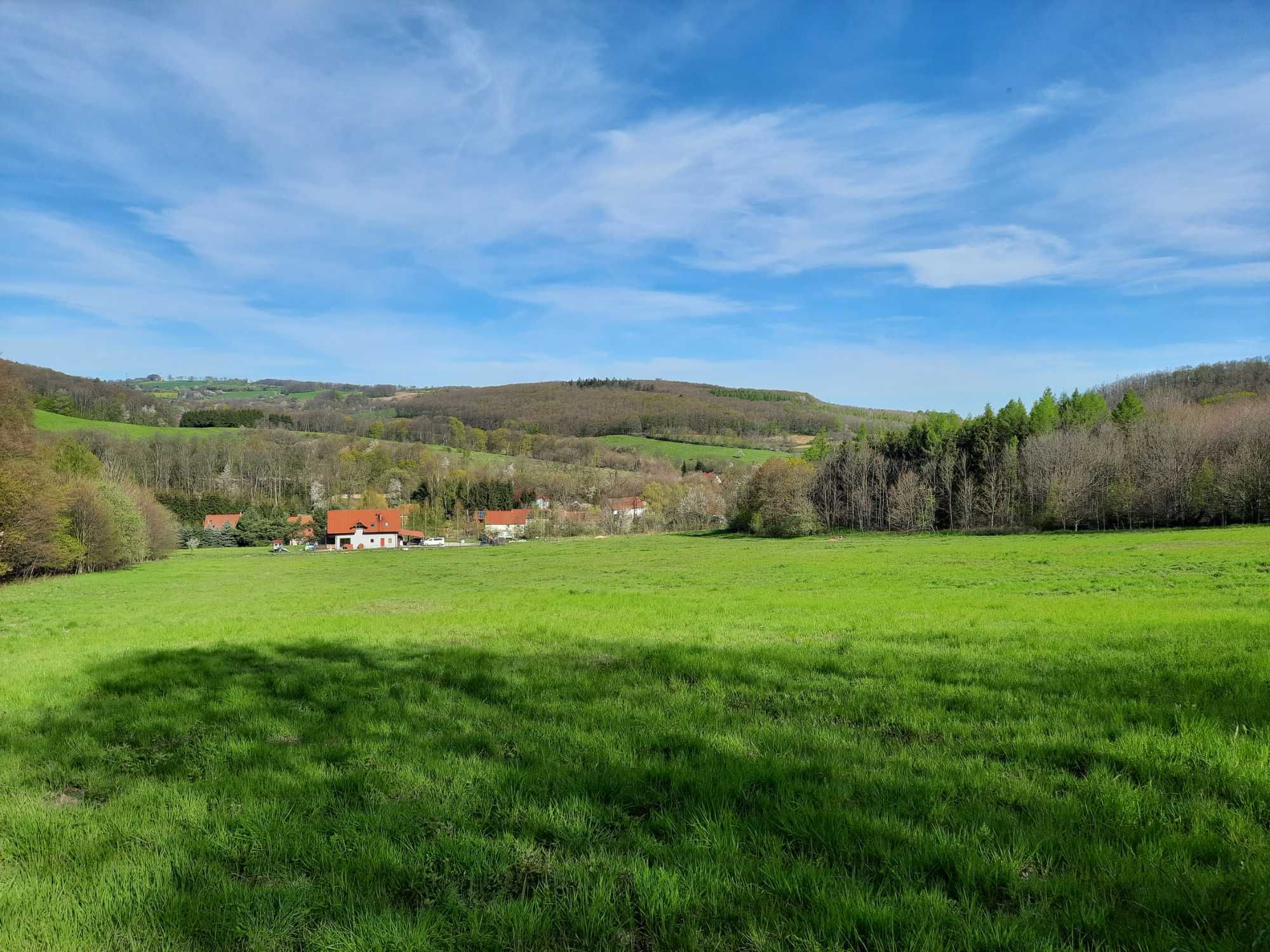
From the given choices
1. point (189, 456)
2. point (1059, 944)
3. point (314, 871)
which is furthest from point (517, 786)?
point (189, 456)

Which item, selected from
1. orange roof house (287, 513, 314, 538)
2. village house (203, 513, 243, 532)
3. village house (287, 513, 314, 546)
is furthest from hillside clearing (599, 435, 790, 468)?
village house (203, 513, 243, 532)

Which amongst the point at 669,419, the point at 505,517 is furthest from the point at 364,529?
the point at 669,419

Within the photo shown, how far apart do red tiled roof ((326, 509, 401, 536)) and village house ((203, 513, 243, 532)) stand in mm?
16319

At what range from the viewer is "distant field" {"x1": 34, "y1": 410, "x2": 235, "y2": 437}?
10712cm

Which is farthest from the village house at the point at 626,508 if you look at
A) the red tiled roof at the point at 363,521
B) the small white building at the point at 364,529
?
the small white building at the point at 364,529

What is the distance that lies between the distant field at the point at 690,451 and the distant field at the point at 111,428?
89.7m

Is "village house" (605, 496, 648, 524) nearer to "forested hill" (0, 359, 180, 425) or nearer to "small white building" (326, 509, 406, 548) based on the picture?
"small white building" (326, 509, 406, 548)

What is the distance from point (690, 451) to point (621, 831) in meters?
155

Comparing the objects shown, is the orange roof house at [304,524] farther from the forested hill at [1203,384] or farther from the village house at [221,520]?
the forested hill at [1203,384]

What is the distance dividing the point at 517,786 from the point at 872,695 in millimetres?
3680

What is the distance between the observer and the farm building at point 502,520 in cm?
10900

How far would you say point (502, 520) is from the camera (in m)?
116

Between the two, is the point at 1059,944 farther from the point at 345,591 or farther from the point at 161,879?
the point at 345,591

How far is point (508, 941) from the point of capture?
9.48ft
